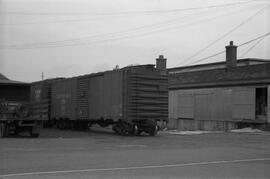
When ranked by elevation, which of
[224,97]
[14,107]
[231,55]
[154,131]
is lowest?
[154,131]

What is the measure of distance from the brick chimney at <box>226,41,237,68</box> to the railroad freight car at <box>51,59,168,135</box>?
43.4 ft

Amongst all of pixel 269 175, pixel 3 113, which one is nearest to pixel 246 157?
pixel 269 175

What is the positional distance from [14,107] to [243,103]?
2023 centimetres

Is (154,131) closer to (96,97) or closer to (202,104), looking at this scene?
(96,97)

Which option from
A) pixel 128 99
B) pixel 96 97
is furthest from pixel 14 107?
pixel 96 97

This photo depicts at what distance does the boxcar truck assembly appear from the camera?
24625 mm

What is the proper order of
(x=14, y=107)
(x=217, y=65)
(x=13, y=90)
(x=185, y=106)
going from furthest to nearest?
(x=217, y=65)
(x=185, y=106)
(x=14, y=107)
(x=13, y=90)

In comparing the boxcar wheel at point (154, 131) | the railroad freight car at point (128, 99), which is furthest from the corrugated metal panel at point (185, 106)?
the boxcar wheel at point (154, 131)

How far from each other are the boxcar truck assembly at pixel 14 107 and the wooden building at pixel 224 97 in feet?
61.9

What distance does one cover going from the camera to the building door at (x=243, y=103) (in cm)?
3809

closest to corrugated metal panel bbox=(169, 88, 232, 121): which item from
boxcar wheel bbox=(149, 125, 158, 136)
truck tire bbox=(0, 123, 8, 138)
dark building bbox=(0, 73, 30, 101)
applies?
boxcar wheel bbox=(149, 125, 158, 136)

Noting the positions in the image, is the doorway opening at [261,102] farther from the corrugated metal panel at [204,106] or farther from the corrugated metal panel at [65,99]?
the corrugated metal panel at [65,99]

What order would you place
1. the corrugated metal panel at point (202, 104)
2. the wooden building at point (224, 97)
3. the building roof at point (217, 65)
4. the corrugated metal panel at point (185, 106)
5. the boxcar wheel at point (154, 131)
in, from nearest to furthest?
1. the boxcar wheel at point (154, 131)
2. the wooden building at point (224, 97)
3. the corrugated metal panel at point (202, 104)
4. the corrugated metal panel at point (185, 106)
5. the building roof at point (217, 65)

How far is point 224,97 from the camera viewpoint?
40875 millimetres
